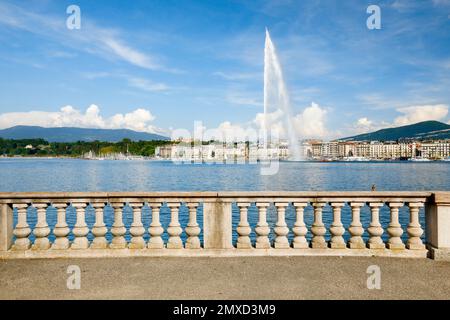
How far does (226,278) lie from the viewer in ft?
20.5

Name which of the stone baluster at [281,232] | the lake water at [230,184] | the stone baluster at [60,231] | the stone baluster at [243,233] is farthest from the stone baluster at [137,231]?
the lake water at [230,184]

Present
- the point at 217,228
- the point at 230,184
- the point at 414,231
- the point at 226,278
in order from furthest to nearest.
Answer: the point at 230,184, the point at 217,228, the point at 414,231, the point at 226,278

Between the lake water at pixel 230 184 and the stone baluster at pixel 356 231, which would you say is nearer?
the stone baluster at pixel 356 231

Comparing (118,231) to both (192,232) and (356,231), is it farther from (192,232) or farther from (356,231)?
(356,231)

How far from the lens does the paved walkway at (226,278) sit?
223 inches

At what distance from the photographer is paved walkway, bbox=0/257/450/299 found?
5676 millimetres

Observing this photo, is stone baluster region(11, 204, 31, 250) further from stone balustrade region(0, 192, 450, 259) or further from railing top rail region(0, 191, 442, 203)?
railing top rail region(0, 191, 442, 203)

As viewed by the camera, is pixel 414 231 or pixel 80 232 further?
pixel 80 232

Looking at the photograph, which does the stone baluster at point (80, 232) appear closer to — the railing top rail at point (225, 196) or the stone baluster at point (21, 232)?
the railing top rail at point (225, 196)

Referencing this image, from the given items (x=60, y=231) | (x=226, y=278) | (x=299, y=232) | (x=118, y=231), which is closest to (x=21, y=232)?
(x=60, y=231)

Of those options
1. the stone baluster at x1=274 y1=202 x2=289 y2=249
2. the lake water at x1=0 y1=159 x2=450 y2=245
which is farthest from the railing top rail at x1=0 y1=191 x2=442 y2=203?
the lake water at x1=0 y1=159 x2=450 y2=245
